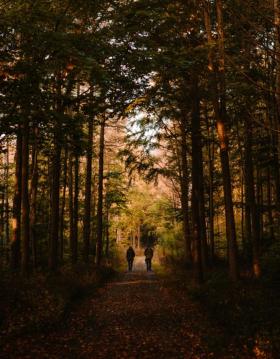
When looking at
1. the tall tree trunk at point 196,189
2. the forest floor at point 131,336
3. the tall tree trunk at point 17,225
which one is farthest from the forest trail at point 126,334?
the tall tree trunk at point 17,225

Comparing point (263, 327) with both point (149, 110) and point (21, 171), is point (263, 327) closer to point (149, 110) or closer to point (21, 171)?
point (149, 110)

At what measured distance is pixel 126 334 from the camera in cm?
946

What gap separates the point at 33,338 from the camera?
28.7 feet

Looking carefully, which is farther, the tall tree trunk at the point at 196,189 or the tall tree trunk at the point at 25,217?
the tall tree trunk at the point at 196,189

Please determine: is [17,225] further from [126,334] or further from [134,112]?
[126,334]

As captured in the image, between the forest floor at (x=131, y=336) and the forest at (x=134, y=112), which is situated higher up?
the forest at (x=134, y=112)

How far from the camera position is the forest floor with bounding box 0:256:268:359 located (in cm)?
784

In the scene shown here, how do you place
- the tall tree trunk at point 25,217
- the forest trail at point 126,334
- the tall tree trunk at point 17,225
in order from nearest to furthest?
the forest trail at point 126,334 < the tall tree trunk at point 25,217 < the tall tree trunk at point 17,225

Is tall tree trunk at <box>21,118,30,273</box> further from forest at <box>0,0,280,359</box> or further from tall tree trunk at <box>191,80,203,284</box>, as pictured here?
tall tree trunk at <box>191,80,203,284</box>

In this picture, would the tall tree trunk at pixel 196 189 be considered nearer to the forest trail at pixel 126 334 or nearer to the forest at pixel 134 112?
the forest at pixel 134 112

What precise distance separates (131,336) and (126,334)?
0.24 metres

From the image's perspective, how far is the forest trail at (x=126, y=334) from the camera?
7.94 meters

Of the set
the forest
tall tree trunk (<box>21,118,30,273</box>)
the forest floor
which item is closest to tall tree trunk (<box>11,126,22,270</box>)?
the forest

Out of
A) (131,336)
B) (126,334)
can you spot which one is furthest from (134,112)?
(131,336)
